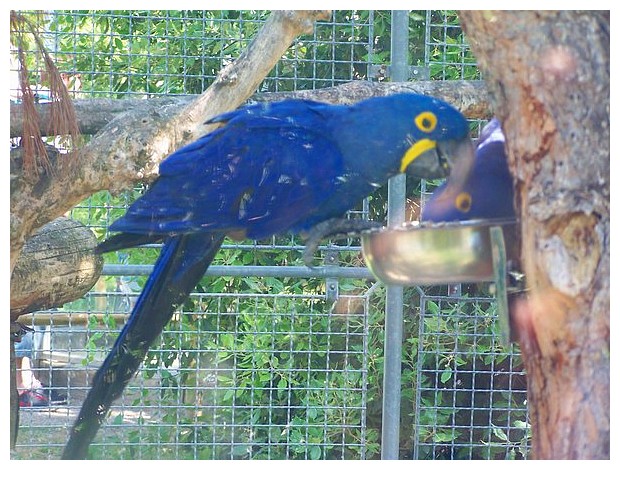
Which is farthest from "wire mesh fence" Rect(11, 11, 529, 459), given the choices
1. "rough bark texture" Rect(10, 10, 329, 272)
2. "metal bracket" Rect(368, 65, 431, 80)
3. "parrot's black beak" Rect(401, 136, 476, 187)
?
"parrot's black beak" Rect(401, 136, 476, 187)

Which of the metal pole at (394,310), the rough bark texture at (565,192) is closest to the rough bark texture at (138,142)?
the metal pole at (394,310)

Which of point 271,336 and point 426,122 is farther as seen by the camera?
point 271,336

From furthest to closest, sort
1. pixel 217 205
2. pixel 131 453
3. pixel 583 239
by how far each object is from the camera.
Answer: pixel 131 453 → pixel 217 205 → pixel 583 239

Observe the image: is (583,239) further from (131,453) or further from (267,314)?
(131,453)

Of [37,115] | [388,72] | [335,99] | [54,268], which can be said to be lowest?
[54,268]

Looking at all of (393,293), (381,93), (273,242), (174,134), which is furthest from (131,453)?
(381,93)

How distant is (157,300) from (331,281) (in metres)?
0.64

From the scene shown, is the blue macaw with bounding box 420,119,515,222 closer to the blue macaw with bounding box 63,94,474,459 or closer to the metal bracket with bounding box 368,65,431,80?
the blue macaw with bounding box 63,94,474,459

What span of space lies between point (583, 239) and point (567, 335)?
0.41ft

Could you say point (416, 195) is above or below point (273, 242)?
above

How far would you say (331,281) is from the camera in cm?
216

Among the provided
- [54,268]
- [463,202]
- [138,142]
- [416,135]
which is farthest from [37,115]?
[463,202]

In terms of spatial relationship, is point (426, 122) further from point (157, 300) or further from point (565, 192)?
point (157, 300)

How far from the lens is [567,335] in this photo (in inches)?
39.9
